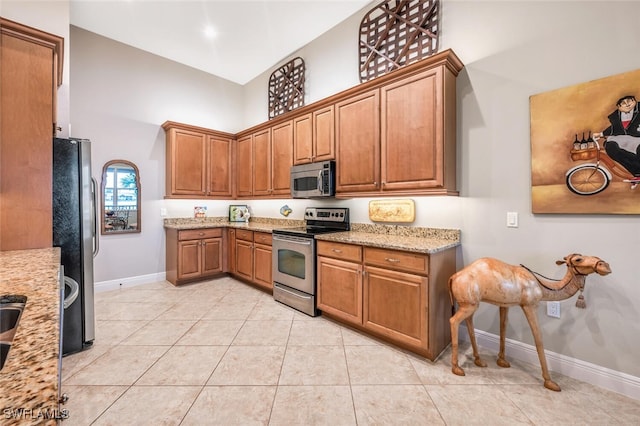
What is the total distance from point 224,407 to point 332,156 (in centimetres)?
245

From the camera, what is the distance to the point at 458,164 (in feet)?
8.20

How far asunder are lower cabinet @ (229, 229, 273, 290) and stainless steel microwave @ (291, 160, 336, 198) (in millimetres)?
746

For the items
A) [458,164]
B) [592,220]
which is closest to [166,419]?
[458,164]

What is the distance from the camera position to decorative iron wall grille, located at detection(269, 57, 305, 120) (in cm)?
407

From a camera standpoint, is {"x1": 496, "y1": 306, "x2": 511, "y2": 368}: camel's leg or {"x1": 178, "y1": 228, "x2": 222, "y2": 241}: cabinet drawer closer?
{"x1": 496, "y1": 306, "x2": 511, "y2": 368}: camel's leg

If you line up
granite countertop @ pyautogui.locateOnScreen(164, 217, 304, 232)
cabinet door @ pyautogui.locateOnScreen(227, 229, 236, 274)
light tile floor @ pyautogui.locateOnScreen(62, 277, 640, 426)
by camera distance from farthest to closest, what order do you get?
cabinet door @ pyautogui.locateOnScreen(227, 229, 236, 274)
granite countertop @ pyautogui.locateOnScreen(164, 217, 304, 232)
light tile floor @ pyautogui.locateOnScreen(62, 277, 640, 426)

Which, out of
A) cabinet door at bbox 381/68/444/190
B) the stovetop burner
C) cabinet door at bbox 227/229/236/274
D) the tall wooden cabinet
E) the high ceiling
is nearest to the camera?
the tall wooden cabinet

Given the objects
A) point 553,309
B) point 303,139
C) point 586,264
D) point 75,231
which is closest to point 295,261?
point 303,139

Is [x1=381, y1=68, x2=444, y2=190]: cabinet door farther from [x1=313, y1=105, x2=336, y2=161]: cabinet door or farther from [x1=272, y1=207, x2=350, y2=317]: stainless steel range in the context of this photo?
[x1=272, y1=207, x2=350, y2=317]: stainless steel range

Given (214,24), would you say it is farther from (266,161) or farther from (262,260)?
(262,260)

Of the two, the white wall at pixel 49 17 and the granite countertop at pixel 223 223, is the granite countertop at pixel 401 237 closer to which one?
the granite countertop at pixel 223 223

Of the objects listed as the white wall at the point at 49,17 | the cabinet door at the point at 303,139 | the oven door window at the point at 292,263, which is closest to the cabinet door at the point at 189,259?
the oven door window at the point at 292,263

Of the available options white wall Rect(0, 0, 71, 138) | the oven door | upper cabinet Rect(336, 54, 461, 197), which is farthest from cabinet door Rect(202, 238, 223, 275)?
upper cabinet Rect(336, 54, 461, 197)

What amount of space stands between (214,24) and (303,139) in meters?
1.89
